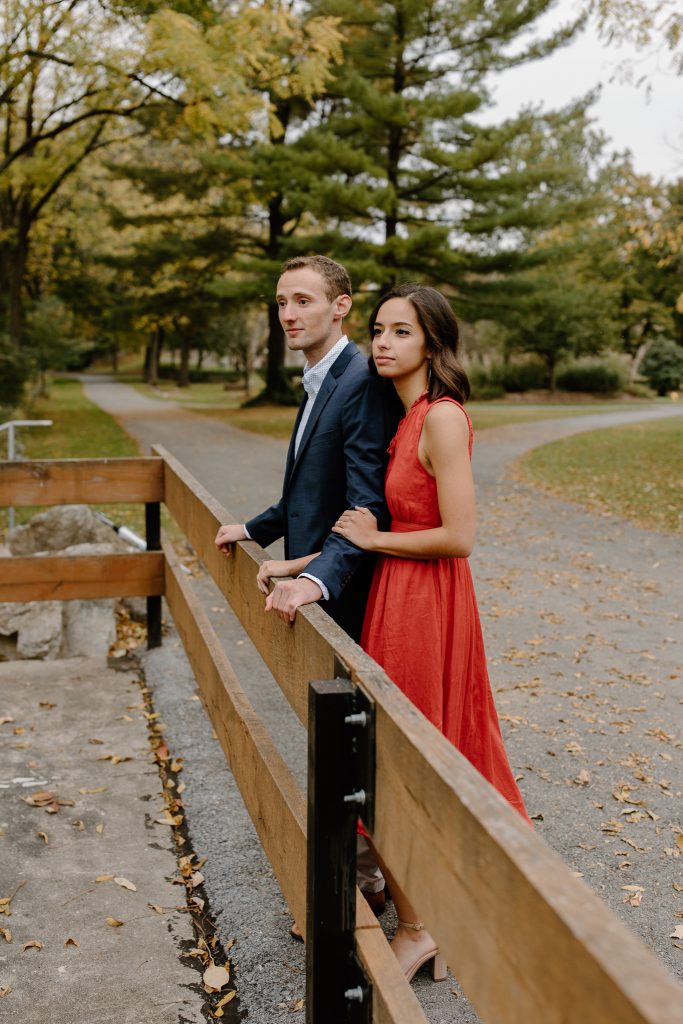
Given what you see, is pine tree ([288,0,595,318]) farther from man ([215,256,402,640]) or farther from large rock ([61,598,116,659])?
man ([215,256,402,640])

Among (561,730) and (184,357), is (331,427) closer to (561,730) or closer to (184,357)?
(561,730)

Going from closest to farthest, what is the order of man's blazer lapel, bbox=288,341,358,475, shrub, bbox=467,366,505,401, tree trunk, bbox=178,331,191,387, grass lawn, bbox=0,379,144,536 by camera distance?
man's blazer lapel, bbox=288,341,358,475, grass lawn, bbox=0,379,144,536, shrub, bbox=467,366,505,401, tree trunk, bbox=178,331,191,387

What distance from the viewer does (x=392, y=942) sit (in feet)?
9.52

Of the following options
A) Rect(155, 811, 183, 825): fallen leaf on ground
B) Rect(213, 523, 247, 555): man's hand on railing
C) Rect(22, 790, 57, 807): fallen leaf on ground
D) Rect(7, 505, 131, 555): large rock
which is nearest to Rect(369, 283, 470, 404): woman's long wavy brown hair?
Rect(213, 523, 247, 555): man's hand on railing

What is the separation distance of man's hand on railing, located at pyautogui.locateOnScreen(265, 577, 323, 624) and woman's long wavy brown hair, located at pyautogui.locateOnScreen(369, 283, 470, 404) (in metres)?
0.64

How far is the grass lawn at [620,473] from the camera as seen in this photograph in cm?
1223

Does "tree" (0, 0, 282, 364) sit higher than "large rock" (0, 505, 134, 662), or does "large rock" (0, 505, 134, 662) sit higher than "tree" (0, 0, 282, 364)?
"tree" (0, 0, 282, 364)

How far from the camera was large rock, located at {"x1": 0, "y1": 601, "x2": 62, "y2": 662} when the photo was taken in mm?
5941

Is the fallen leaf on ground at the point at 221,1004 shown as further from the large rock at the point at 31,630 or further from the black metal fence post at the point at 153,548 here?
the large rock at the point at 31,630

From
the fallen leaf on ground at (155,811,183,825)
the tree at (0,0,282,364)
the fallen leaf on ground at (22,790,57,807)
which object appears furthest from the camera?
the tree at (0,0,282,364)

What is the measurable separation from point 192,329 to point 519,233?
22.8 metres

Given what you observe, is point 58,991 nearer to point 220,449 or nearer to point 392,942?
point 392,942

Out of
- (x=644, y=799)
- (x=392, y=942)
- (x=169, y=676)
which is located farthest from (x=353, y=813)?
(x=169, y=676)

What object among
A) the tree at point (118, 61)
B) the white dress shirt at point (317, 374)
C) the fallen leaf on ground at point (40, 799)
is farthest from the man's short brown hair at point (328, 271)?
the tree at point (118, 61)
